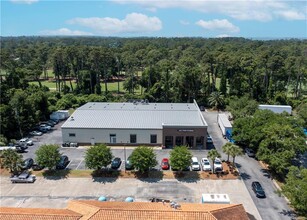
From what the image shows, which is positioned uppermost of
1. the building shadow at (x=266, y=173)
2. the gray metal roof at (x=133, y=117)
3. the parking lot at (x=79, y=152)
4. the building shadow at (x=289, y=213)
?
the gray metal roof at (x=133, y=117)

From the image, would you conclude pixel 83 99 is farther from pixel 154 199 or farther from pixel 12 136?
pixel 154 199

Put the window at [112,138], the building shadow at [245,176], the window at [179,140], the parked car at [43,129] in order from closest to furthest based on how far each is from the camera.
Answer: the building shadow at [245,176] < the window at [179,140] < the window at [112,138] < the parked car at [43,129]

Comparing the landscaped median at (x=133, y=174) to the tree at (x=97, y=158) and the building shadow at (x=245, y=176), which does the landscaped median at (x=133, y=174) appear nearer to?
the building shadow at (x=245, y=176)

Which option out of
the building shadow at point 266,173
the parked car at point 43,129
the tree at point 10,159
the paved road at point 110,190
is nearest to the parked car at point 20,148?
the tree at point 10,159

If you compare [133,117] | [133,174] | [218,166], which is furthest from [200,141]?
[133,174]

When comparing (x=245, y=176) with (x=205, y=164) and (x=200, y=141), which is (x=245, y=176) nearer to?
(x=205, y=164)

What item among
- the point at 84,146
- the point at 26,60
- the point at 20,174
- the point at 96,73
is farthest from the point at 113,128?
the point at 26,60
